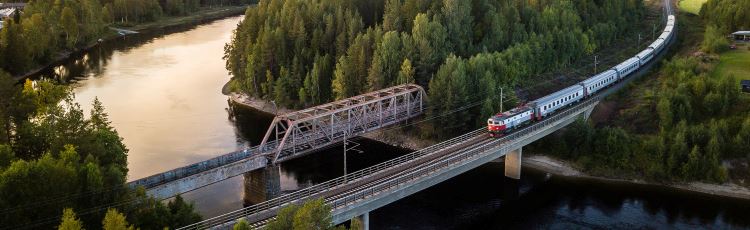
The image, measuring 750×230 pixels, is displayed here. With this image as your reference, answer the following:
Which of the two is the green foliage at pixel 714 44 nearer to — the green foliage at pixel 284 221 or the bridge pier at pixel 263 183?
the bridge pier at pixel 263 183

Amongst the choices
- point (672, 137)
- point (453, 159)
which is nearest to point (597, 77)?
point (672, 137)

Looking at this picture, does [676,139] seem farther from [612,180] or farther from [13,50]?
[13,50]

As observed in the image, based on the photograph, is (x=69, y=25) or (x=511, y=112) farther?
(x=69, y=25)

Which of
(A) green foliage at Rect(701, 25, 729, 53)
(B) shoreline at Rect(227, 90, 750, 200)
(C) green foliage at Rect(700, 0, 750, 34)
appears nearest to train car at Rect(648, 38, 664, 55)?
(A) green foliage at Rect(701, 25, 729, 53)

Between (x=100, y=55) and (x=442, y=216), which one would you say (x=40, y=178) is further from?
(x=100, y=55)

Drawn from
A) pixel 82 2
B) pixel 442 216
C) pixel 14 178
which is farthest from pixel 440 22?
pixel 82 2
